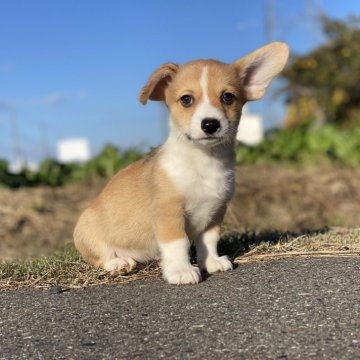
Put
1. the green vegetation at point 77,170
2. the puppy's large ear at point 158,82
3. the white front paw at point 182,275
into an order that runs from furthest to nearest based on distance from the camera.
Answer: the green vegetation at point 77,170 → the puppy's large ear at point 158,82 → the white front paw at point 182,275

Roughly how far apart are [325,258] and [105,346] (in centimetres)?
169

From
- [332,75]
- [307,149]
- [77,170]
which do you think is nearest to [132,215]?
[307,149]

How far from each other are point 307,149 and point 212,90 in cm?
845

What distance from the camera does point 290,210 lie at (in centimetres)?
888

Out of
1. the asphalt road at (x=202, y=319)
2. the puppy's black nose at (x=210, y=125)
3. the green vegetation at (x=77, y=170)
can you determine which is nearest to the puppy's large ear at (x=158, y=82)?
the puppy's black nose at (x=210, y=125)

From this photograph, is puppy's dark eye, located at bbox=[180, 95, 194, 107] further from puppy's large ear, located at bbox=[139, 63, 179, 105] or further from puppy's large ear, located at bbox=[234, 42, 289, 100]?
puppy's large ear, located at bbox=[234, 42, 289, 100]

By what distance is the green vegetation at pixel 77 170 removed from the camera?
11506 mm

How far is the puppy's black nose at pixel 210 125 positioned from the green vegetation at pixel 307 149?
24.7 ft

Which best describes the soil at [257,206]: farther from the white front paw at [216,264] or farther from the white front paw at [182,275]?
the white front paw at [182,275]

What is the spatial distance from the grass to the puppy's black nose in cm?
91

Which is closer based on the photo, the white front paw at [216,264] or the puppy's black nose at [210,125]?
the puppy's black nose at [210,125]

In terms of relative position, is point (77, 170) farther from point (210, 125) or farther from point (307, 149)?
point (210, 125)

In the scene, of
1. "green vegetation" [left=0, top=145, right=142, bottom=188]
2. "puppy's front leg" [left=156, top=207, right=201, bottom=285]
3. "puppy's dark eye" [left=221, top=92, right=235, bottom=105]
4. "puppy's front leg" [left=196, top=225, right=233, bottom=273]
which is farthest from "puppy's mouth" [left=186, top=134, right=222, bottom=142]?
"green vegetation" [left=0, top=145, right=142, bottom=188]

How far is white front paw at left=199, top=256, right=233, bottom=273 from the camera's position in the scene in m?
3.49
